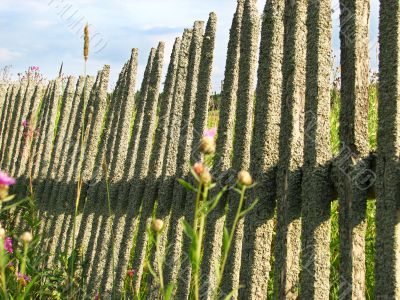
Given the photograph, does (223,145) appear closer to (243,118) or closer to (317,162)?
(243,118)

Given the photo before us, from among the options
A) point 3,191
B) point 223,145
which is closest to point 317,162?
point 223,145

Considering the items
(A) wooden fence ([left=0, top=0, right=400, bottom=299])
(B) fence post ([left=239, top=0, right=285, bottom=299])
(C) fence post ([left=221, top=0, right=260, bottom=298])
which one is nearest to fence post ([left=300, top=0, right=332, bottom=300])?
(A) wooden fence ([left=0, top=0, right=400, bottom=299])

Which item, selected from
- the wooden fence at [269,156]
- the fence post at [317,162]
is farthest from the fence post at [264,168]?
the fence post at [317,162]

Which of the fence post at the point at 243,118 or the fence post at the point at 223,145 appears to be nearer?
the fence post at the point at 243,118

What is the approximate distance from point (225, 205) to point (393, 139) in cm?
116

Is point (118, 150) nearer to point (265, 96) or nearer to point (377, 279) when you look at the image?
point (265, 96)

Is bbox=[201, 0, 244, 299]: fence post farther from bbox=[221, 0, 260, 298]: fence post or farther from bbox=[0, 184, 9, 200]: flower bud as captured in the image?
bbox=[0, 184, 9, 200]: flower bud

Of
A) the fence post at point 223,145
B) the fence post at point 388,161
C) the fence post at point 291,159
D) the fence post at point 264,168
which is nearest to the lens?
the fence post at point 388,161

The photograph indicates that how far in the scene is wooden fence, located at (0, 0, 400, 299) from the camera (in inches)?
79.4

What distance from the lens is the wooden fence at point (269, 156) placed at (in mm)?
2018

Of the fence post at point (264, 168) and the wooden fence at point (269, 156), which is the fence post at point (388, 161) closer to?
the wooden fence at point (269, 156)

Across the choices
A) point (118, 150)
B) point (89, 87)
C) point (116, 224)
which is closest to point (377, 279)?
point (116, 224)

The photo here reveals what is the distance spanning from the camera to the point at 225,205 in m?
2.91

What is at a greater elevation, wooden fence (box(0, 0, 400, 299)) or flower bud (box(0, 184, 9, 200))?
wooden fence (box(0, 0, 400, 299))
